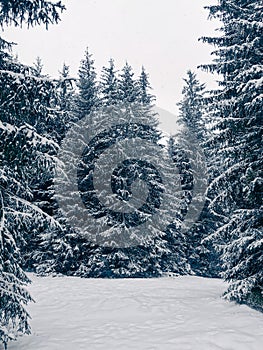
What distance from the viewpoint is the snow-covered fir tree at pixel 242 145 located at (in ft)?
35.7

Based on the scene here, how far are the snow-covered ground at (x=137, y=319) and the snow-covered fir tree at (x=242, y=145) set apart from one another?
44.6 inches

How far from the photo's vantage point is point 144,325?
931 cm

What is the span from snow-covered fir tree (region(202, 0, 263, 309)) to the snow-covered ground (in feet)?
3.71

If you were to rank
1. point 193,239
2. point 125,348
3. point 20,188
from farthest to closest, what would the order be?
point 193,239 < point 20,188 < point 125,348

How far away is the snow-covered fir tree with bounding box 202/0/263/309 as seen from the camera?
1088 cm

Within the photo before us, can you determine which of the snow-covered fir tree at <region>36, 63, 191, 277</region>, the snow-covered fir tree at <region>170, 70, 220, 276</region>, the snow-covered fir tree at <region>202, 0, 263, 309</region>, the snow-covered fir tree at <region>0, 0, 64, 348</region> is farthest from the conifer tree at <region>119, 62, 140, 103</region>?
the snow-covered fir tree at <region>0, 0, 64, 348</region>

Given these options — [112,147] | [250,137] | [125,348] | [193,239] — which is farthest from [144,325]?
[193,239]

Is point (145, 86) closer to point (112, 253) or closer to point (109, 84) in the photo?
point (109, 84)

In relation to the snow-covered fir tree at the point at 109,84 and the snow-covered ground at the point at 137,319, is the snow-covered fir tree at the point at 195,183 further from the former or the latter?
the snow-covered ground at the point at 137,319

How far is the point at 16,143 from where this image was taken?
7121mm

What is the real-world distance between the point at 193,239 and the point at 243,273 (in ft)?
47.5

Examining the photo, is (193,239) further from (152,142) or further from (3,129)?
(3,129)

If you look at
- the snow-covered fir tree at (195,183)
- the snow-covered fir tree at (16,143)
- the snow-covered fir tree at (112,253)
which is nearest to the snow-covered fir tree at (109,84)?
the snow-covered fir tree at (112,253)

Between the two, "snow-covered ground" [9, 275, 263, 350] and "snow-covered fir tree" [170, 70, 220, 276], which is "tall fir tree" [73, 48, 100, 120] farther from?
"snow-covered ground" [9, 275, 263, 350]
